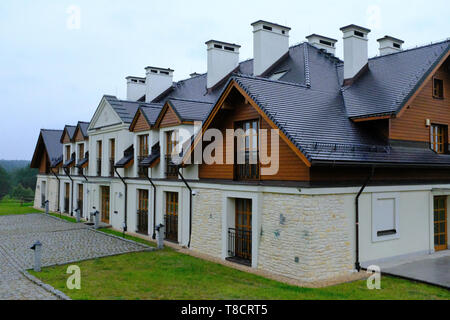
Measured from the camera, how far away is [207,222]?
14703 mm

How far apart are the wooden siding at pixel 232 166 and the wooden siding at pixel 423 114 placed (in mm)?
4055

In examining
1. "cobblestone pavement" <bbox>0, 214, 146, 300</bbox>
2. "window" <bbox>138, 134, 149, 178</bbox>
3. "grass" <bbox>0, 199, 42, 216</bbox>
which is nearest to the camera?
"cobblestone pavement" <bbox>0, 214, 146, 300</bbox>

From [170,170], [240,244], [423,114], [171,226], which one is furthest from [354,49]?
[171,226]

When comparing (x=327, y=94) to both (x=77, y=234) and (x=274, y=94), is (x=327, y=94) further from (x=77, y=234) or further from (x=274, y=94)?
(x=77, y=234)

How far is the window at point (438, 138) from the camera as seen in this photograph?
15.0 meters

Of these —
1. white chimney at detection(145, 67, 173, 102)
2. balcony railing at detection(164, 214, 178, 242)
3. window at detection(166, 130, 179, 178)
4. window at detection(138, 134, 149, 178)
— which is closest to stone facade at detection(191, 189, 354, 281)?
balcony railing at detection(164, 214, 178, 242)

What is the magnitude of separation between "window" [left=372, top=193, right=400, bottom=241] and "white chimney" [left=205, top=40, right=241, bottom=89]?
11.5m

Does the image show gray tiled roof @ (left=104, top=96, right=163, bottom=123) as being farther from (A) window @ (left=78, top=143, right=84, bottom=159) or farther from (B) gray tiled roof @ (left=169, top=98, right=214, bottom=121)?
(A) window @ (left=78, top=143, right=84, bottom=159)

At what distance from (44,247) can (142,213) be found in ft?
15.7

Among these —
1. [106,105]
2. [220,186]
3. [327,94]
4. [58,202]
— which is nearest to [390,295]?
[220,186]

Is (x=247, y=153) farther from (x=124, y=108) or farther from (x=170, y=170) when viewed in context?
(x=124, y=108)

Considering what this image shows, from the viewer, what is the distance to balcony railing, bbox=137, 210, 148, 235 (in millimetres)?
19062

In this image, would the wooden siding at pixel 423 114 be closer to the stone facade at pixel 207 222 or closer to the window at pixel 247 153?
the window at pixel 247 153
